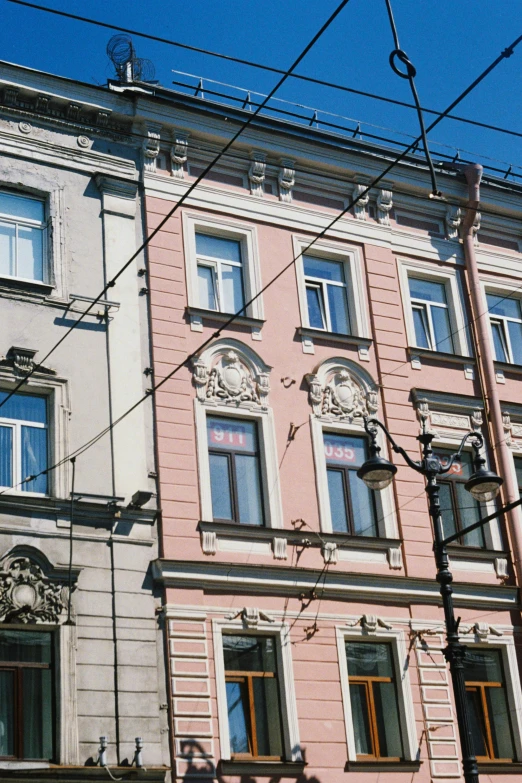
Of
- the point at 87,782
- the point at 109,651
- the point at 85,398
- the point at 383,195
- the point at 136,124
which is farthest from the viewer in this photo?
the point at 383,195

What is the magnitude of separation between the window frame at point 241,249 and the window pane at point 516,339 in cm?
585

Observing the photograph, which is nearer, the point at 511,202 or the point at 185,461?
the point at 185,461

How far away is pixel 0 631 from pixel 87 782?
240cm

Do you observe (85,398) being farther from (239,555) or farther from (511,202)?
(511,202)

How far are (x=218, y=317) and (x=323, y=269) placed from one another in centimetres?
297

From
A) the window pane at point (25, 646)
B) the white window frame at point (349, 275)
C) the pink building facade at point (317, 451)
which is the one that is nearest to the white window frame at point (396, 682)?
the pink building facade at point (317, 451)

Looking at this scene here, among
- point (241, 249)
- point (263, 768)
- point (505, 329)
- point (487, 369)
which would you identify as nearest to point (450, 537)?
point (263, 768)

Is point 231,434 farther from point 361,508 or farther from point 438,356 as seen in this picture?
point 438,356

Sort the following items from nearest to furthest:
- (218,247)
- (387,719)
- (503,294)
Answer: (387,719), (218,247), (503,294)

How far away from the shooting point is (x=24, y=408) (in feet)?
62.2

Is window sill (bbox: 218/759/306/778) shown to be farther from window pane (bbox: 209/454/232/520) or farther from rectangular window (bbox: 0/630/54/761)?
window pane (bbox: 209/454/232/520)

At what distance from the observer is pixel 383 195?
24.0m

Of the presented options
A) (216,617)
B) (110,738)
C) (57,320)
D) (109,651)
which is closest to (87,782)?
(110,738)

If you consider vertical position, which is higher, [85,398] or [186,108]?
[186,108]
